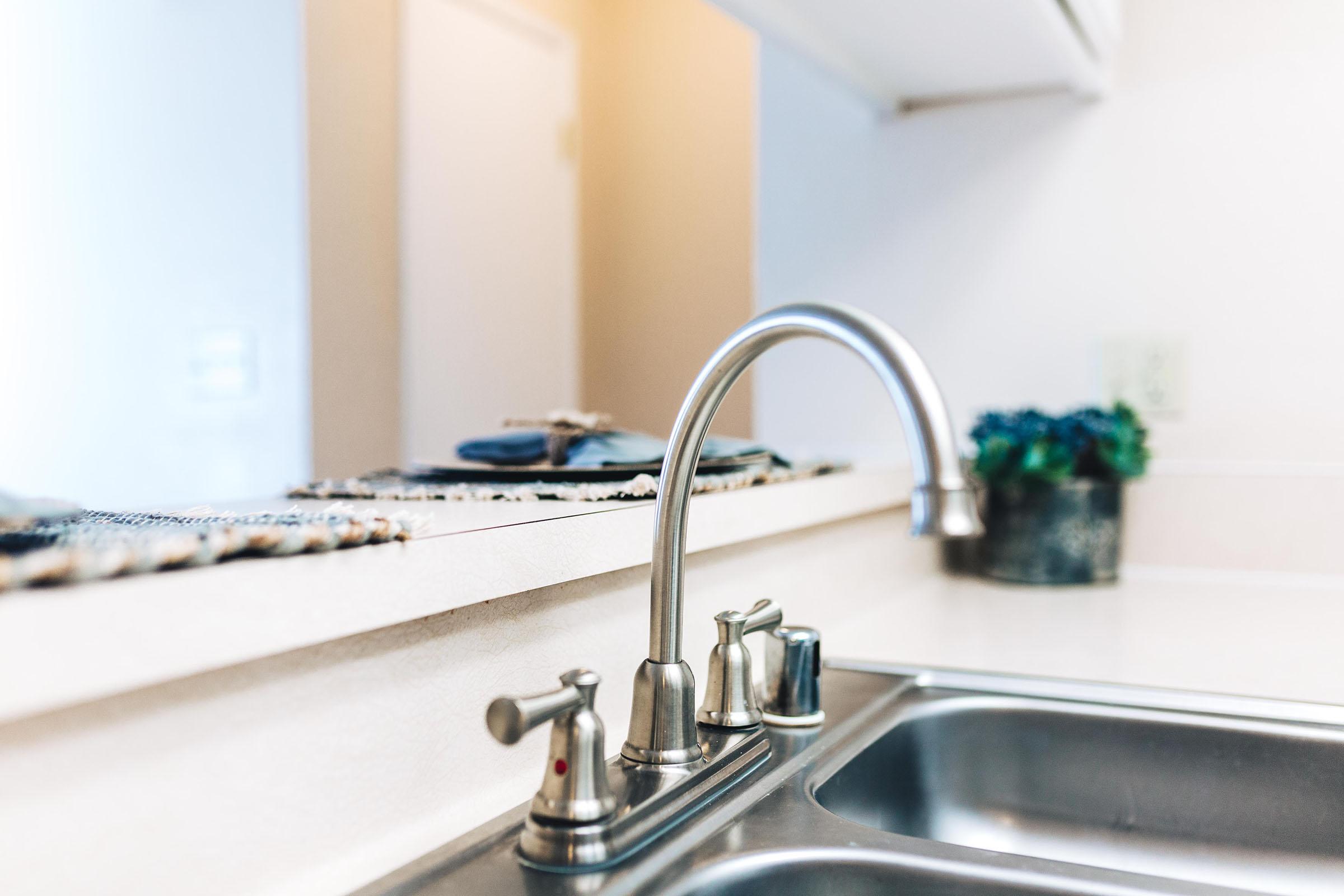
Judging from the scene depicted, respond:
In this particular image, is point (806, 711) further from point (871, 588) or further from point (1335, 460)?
point (1335, 460)

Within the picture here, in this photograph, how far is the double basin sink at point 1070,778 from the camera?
0.73 meters

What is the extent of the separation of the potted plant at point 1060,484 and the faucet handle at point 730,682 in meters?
0.79

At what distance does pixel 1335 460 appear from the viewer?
1420 millimetres

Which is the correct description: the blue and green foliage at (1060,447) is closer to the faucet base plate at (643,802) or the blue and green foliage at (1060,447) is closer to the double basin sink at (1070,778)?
the double basin sink at (1070,778)

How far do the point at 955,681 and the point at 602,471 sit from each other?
37 centimetres

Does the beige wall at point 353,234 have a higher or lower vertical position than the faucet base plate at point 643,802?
higher

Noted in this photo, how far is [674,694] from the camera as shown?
0.61 meters

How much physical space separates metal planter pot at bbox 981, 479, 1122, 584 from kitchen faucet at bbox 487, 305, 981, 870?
84 cm

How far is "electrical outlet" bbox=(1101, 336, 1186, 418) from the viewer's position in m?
1.51

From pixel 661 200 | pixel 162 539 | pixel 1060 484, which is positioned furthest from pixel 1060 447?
pixel 661 200

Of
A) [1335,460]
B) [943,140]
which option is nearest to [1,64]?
[943,140]

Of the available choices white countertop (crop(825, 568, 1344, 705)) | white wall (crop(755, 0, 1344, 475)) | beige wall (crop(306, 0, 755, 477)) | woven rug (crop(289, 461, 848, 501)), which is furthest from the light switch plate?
white countertop (crop(825, 568, 1344, 705))

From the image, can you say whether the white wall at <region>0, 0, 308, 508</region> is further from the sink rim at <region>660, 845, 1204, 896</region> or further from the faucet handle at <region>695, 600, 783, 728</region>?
the sink rim at <region>660, 845, 1204, 896</region>

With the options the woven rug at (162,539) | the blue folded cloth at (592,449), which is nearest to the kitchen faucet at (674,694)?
the woven rug at (162,539)
